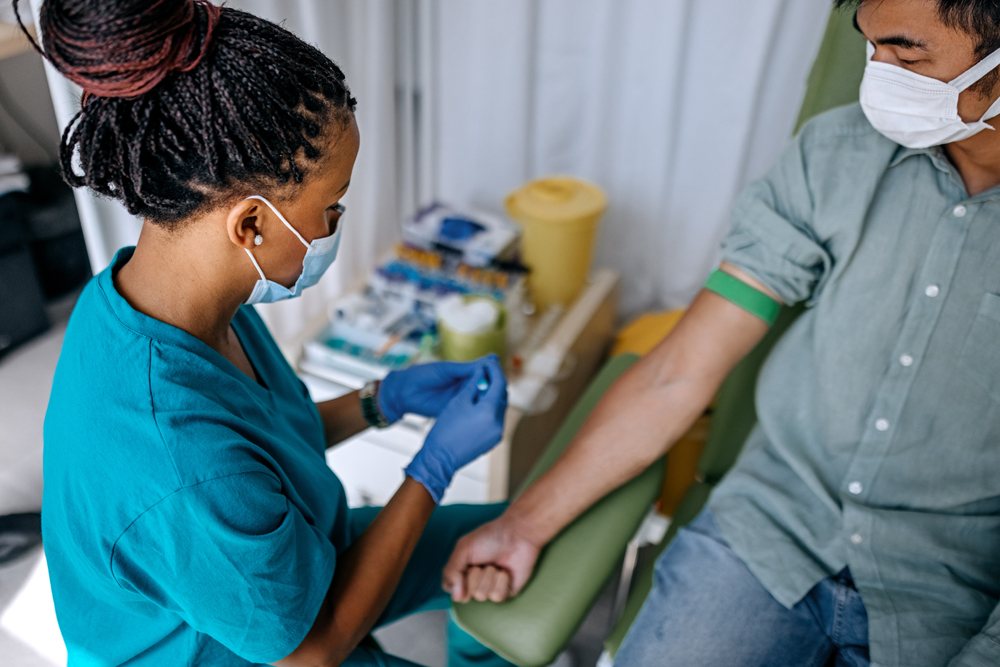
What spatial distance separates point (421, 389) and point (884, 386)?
0.72m

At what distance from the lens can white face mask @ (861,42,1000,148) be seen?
2.95 feet

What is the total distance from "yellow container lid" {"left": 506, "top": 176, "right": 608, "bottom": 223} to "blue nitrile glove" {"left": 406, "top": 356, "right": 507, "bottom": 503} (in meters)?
0.74

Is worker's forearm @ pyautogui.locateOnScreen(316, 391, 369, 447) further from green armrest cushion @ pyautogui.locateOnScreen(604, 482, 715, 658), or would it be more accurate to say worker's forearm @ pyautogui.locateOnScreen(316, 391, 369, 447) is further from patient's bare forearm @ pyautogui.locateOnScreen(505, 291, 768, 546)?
green armrest cushion @ pyautogui.locateOnScreen(604, 482, 715, 658)

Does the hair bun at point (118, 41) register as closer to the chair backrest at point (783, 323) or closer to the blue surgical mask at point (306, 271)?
the blue surgical mask at point (306, 271)

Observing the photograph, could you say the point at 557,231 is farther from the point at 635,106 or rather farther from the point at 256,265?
the point at 256,265

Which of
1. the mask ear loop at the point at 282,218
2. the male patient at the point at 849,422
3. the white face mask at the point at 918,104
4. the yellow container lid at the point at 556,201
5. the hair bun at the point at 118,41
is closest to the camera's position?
the hair bun at the point at 118,41

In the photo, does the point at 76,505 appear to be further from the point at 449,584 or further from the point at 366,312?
the point at 366,312

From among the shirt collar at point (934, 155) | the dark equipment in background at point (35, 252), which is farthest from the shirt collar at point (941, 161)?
the dark equipment in background at point (35, 252)

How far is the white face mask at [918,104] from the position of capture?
90 cm

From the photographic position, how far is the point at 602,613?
176cm

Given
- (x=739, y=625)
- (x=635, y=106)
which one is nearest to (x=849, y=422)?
(x=739, y=625)

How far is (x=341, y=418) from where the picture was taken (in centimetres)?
124

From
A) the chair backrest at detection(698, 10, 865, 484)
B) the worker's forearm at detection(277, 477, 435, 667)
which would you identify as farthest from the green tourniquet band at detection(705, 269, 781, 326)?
the worker's forearm at detection(277, 477, 435, 667)

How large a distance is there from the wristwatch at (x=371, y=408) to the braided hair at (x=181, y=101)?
532 millimetres
